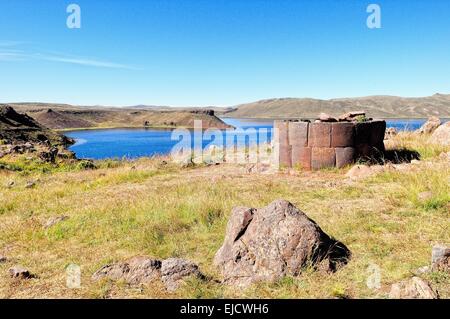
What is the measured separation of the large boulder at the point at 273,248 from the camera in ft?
13.1

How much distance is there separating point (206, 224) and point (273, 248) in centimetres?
203

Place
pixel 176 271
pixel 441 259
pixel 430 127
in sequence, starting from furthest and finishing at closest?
pixel 430 127 → pixel 176 271 → pixel 441 259

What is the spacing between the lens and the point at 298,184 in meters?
8.66

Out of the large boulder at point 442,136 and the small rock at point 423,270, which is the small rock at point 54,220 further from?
the large boulder at point 442,136

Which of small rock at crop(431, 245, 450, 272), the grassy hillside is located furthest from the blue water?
small rock at crop(431, 245, 450, 272)

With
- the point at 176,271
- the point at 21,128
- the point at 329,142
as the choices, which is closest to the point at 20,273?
the point at 176,271

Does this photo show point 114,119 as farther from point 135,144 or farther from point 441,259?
point 441,259

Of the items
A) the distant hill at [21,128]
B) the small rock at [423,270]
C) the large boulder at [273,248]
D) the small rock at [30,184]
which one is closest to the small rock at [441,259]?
the small rock at [423,270]

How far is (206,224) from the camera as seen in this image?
19.5 feet

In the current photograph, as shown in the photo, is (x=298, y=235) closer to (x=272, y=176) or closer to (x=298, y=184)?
(x=298, y=184)

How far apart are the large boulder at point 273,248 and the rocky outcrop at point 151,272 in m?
0.43

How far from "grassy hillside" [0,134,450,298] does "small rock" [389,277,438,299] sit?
0.13 m
